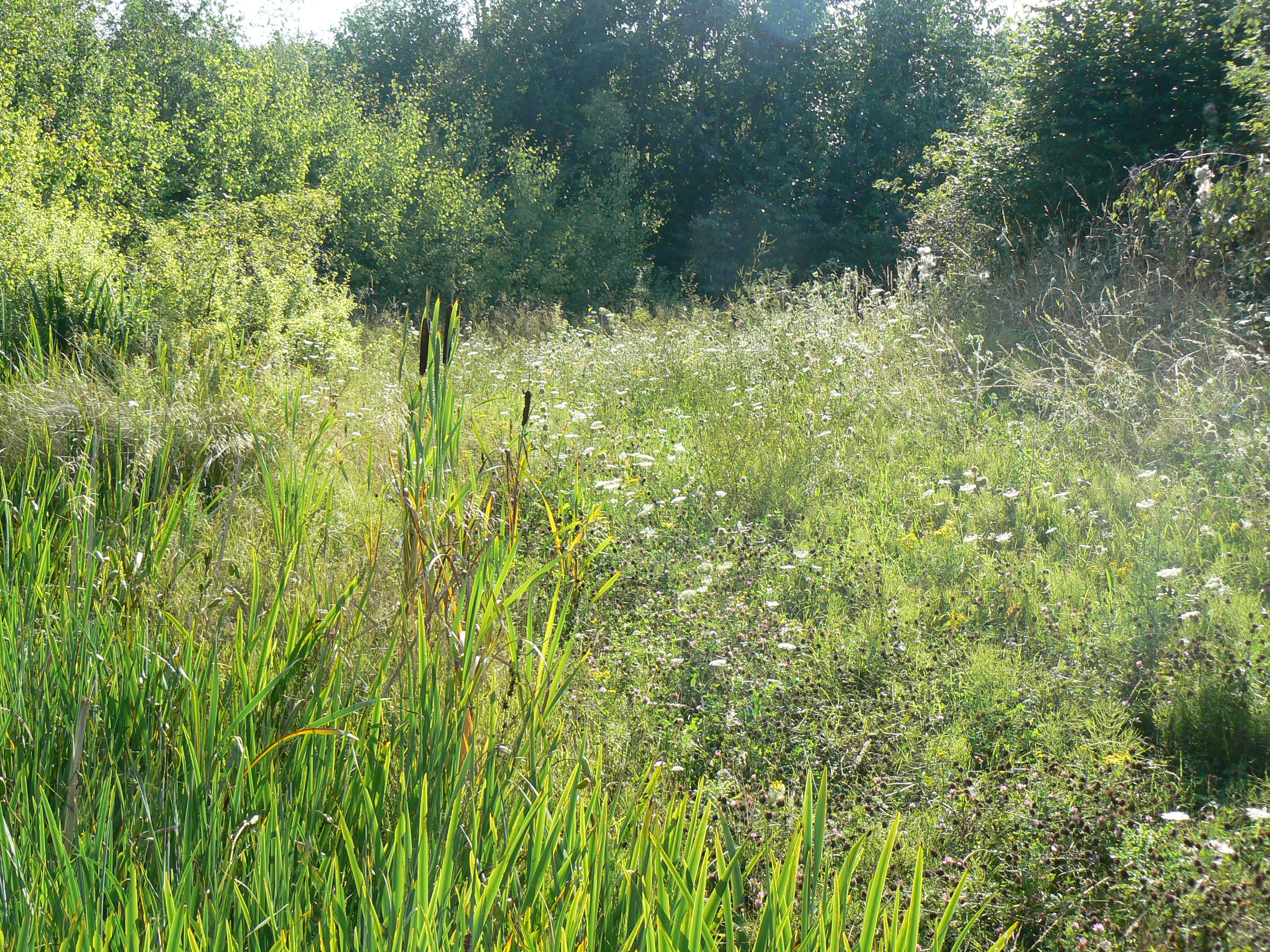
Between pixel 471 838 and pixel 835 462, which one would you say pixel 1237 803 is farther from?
pixel 835 462

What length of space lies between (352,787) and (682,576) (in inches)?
86.3

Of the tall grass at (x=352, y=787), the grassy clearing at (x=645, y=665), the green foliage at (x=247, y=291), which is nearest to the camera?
the tall grass at (x=352, y=787)

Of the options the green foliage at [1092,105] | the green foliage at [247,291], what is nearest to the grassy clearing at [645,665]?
the green foliage at [247,291]

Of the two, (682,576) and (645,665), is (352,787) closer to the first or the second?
(645,665)

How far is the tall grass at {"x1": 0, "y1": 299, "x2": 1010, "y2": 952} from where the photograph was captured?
1.06 m

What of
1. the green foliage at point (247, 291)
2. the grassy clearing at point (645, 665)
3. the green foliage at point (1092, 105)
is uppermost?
the green foliage at point (1092, 105)

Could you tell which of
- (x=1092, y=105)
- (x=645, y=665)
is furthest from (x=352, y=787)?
(x=1092, y=105)

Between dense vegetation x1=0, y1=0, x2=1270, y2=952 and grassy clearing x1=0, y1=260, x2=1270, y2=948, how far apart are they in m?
0.02

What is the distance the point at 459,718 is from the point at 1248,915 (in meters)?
1.72

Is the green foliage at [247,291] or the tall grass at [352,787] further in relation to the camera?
the green foliage at [247,291]

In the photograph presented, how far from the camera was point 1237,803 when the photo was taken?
89.4 inches

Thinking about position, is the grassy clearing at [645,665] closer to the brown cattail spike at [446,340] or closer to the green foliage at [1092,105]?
the brown cattail spike at [446,340]

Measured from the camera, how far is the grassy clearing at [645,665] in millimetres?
1222

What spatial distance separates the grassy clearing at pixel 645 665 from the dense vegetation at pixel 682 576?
0.8 inches
